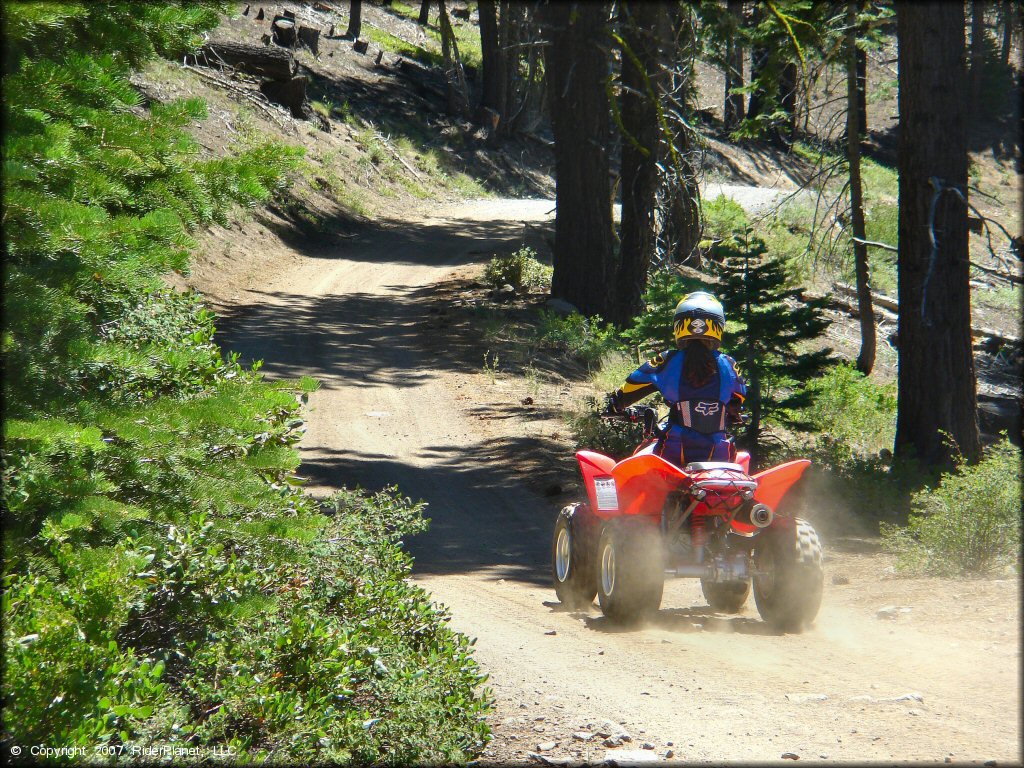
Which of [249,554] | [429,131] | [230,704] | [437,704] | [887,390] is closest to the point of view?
[230,704]

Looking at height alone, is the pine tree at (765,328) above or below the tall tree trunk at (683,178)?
below

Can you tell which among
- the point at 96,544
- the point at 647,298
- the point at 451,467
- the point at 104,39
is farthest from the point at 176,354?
the point at 647,298

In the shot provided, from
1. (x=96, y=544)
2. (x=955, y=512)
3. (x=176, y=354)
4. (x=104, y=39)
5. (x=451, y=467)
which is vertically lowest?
(x=451, y=467)

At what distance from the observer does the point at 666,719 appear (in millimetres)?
4621

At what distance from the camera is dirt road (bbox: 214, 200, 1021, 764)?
4328mm

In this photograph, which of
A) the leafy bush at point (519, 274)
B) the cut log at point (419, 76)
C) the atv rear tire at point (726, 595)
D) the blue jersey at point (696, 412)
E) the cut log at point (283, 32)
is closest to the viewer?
the blue jersey at point (696, 412)

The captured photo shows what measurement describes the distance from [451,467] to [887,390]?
27.6 feet

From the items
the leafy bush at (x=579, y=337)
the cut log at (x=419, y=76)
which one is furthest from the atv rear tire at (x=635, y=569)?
the cut log at (x=419, y=76)

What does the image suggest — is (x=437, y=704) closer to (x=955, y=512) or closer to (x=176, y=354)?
(x=176, y=354)

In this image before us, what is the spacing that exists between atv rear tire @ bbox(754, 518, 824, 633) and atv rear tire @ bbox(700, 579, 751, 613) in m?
0.58

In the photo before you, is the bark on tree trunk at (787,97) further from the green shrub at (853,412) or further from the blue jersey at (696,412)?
the blue jersey at (696,412)

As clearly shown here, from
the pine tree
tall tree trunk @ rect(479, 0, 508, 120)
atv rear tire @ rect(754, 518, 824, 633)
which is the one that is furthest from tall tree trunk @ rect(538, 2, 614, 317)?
tall tree trunk @ rect(479, 0, 508, 120)

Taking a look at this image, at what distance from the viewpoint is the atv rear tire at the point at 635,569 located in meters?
6.30

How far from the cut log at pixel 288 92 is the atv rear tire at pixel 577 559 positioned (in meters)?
28.1
